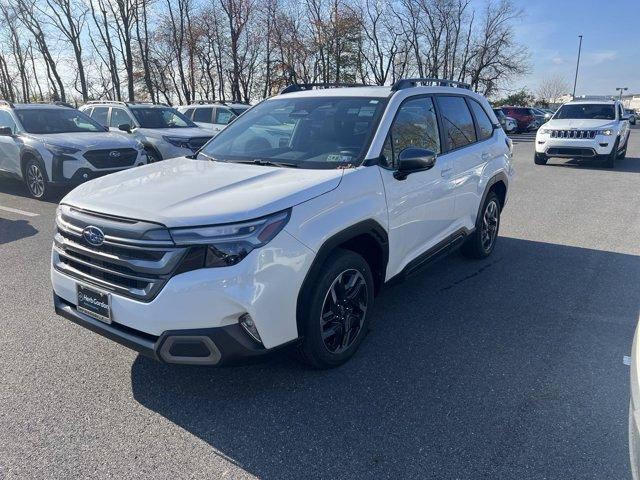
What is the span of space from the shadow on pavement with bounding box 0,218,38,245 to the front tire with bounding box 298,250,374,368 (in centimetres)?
519

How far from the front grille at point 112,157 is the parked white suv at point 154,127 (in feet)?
3.36

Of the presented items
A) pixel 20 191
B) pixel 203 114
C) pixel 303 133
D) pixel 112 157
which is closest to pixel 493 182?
pixel 303 133

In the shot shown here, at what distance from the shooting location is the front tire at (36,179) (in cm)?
864

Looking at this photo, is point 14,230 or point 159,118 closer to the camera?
point 14,230

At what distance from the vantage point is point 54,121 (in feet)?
31.4

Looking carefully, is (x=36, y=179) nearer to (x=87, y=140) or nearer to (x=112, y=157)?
(x=87, y=140)

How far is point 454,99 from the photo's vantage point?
480 centimetres

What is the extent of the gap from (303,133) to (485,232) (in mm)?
2708

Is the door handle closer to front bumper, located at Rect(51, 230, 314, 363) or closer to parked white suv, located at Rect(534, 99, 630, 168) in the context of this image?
front bumper, located at Rect(51, 230, 314, 363)

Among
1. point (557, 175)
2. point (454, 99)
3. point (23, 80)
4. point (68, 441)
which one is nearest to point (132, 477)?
point (68, 441)

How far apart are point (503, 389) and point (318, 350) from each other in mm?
1192

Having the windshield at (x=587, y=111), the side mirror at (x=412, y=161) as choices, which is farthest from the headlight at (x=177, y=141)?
the windshield at (x=587, y=111)

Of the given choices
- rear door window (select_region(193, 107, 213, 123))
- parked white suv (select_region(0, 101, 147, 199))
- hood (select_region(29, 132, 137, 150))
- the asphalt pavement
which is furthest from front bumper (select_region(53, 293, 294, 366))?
rear door window (select_region(193, 107, 213, 123))

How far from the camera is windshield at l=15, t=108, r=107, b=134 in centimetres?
929
